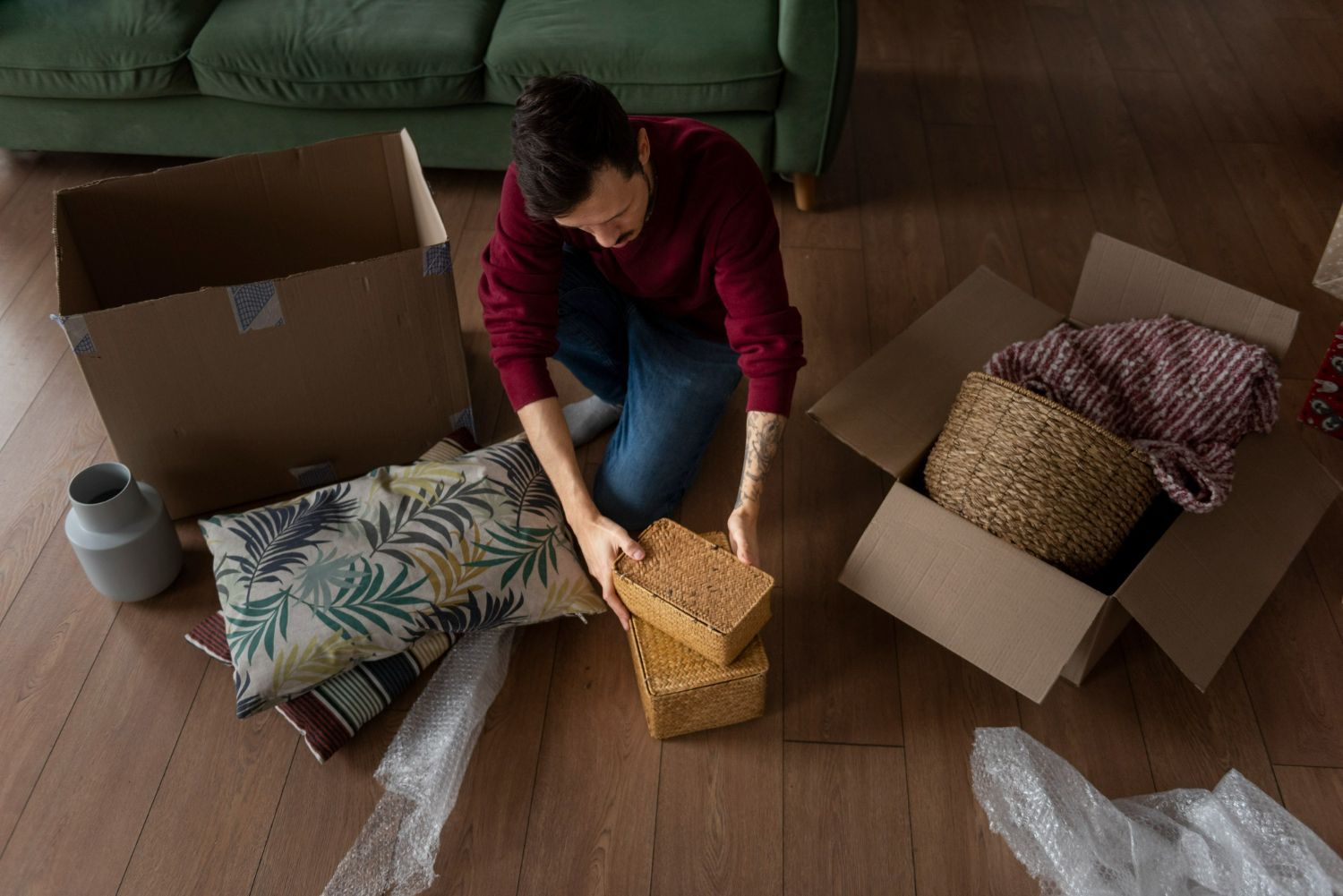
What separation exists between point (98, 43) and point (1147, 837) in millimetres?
2207

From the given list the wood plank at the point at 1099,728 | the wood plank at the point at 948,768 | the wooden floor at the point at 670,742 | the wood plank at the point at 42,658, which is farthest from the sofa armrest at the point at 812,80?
the wood plank at the point at 42,658

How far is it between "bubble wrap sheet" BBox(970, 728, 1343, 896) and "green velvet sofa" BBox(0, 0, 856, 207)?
4.13 feet

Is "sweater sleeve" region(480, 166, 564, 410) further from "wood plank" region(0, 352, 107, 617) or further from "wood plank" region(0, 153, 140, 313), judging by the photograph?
"wood plank" region(0, 153, 140, 313)

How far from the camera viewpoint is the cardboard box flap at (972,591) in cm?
134

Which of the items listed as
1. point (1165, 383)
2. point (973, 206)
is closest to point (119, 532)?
point (1165, 383)

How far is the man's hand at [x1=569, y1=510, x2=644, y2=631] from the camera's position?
1372 mm

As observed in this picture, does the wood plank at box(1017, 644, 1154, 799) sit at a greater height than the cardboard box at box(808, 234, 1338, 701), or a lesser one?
lesser

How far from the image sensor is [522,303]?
144cm

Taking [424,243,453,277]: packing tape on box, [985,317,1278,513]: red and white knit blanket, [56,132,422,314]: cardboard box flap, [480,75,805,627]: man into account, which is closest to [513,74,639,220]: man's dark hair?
[480,75,805,627]: man

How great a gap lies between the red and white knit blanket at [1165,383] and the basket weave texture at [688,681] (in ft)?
1.83

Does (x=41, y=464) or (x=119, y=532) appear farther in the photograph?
(x=41, y=464)

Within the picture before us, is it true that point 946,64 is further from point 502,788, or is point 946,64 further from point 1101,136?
point 502,788

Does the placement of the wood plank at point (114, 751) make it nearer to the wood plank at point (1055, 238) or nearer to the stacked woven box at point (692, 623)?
the stacked woven box at point (692, 623)

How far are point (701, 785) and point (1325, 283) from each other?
1436 mm
